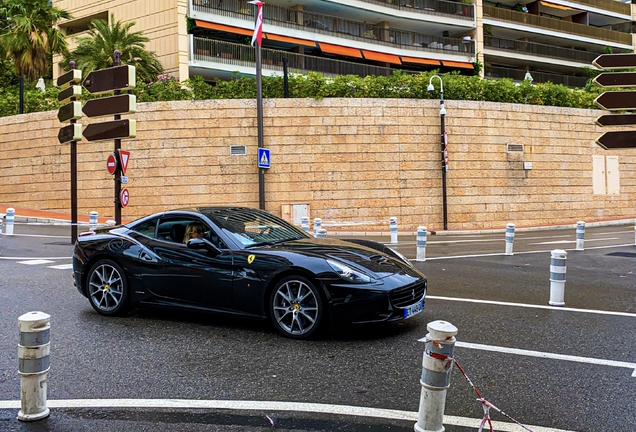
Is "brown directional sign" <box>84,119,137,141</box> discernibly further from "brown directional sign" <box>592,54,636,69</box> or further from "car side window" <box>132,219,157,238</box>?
"brown directional sign" <box>592,54,636,69</box>

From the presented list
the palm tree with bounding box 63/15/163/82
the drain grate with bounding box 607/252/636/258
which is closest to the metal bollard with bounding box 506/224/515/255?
the drain grate with bounding box 607/252/636/258

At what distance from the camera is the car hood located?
6176 mm

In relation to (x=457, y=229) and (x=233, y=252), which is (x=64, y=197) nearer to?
(x=457, y=229)

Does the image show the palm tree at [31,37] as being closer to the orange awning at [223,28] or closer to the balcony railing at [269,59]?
the orange awning at [223,28]

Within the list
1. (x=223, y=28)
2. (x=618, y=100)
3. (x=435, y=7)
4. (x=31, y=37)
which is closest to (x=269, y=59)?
(x=223, y=28)

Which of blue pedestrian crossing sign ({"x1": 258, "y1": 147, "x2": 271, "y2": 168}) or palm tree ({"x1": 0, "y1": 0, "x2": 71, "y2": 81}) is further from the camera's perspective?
palm tree ({"x1": 0, "y1": 0, "x2": 71, "y2": 81})

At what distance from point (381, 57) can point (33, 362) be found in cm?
3392

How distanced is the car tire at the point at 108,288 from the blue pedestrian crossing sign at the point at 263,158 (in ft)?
47.8

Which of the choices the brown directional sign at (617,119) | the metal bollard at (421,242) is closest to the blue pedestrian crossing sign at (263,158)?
the metal bollard at (421,242)

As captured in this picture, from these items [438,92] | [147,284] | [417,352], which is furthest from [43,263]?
[438,92]

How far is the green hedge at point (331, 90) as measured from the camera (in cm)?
2492

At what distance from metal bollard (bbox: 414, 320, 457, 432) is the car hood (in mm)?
2519

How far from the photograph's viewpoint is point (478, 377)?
4.93m

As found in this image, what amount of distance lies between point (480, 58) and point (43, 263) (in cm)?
3319
